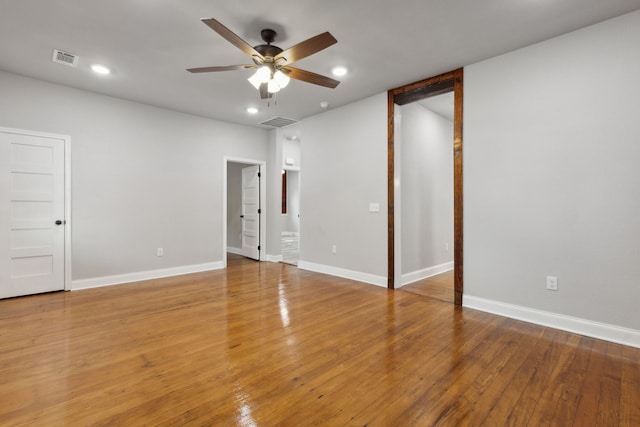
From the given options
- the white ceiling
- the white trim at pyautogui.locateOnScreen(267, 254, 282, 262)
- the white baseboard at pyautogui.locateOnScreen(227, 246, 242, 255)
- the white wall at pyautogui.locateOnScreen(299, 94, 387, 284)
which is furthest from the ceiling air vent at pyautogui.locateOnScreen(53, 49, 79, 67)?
the white baseboard at pyautogui.locateOnScreen(227, 246, 242, 255)

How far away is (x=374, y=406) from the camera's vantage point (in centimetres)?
179

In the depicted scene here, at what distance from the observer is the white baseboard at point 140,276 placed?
4371 millimetres

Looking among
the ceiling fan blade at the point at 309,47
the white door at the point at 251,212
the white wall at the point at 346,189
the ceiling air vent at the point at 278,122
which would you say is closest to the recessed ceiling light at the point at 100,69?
the ceiling fan blade at the point at 309,47

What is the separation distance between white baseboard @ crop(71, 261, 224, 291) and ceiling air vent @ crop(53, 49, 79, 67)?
286 cm

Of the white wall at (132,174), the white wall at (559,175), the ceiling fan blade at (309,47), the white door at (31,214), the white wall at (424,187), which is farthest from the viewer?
the white wall at (424,187)

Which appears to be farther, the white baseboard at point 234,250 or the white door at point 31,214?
the white baseboard at point 234,250

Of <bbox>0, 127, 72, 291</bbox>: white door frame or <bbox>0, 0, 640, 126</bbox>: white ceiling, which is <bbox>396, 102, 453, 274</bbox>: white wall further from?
<bbox>0, 127, 72, 291</bbox>: white door frame

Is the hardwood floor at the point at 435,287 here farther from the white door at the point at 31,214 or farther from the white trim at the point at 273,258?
the white door at the point at 31,214

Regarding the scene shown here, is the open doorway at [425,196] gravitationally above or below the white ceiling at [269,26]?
below

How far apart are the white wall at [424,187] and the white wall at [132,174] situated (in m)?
3.39

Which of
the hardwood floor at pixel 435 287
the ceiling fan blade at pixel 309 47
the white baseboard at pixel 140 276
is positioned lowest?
the hardwood floor at pixel 435 287

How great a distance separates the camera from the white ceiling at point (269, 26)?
252 centimetres

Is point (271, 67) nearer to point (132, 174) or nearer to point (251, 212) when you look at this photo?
point (132, 174)

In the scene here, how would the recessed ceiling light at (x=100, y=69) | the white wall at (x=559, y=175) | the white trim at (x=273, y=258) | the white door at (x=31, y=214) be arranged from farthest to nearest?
the white trim at (x=273, y=258) → the white door at (x=31, y=214) → the recessed ceiling light at (x=100, y=69) → the white wall at (x=559, y=175)
